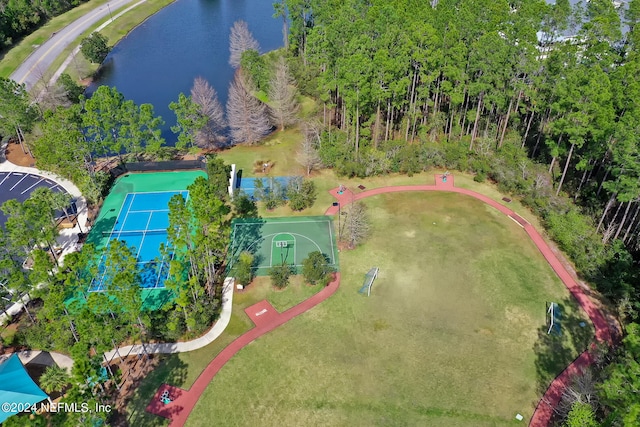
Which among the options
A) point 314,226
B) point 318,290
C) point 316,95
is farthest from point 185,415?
point 316,95

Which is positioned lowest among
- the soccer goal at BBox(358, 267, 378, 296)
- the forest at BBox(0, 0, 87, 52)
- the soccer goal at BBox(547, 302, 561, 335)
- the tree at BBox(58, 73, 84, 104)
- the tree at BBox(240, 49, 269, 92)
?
the soccer goal at BBox(547, 302, 561, 335)

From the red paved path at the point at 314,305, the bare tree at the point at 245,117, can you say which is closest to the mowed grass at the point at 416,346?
the red paved path at the point at 314,305

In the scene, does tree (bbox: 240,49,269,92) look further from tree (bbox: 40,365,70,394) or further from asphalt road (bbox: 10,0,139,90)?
tree (bbox: 40,365,70,394)

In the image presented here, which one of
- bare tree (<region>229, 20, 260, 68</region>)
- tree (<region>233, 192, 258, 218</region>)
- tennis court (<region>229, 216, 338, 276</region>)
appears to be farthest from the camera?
bare tree (<region>229, 20, 260, 68</region>)

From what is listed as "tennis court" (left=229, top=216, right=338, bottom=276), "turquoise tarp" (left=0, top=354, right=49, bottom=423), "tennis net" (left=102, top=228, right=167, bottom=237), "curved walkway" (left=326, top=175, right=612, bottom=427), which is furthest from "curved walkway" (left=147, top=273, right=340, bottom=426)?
"tennis net" (left=102, top=228, right=167, bottom=237)

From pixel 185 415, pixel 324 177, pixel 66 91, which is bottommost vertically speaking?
pixel 185 415

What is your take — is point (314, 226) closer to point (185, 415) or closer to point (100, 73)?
point (185, 415)

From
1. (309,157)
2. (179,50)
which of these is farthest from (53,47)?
(309,157)
